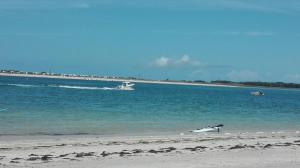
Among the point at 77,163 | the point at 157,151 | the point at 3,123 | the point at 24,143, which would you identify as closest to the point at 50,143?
the point at 24,143

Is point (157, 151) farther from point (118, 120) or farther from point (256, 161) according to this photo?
point (118, 120)

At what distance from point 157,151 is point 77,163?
13.2ft

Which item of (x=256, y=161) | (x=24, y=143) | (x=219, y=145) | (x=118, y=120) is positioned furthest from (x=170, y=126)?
(x=256, y=161)

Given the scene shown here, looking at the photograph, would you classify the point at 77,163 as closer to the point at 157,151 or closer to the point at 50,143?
the point at 157,151

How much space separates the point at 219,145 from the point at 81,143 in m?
5.11

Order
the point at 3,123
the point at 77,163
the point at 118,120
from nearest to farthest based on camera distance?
the point at 77,163, the point at 3,123, the point at 118,120

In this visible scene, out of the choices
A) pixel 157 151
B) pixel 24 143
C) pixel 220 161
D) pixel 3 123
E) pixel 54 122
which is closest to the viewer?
pixel 220 161

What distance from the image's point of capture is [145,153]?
59.1 feet

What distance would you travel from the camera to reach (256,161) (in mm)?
16812

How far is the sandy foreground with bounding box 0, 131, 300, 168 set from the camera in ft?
51.0

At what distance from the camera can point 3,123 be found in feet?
95.7

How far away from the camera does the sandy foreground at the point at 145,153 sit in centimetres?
1555

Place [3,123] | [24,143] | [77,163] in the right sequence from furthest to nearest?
[3,123], [24,143], [77,163]

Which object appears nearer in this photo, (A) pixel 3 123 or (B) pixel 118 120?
(A) pixel 3 123
